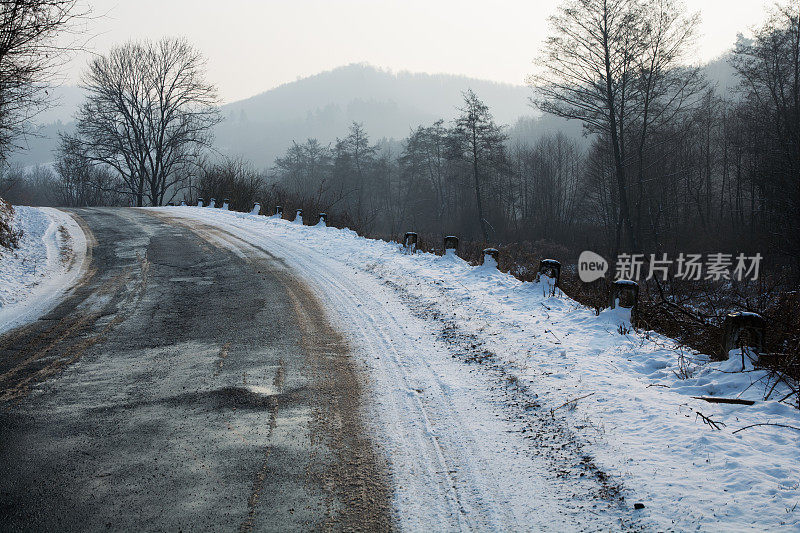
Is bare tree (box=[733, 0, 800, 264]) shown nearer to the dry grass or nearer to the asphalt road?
the asphalt road

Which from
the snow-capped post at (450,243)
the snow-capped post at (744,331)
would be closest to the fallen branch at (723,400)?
the snow-capped post at (744,331)

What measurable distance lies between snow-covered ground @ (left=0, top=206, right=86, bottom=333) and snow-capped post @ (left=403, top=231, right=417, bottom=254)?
709 centimetres

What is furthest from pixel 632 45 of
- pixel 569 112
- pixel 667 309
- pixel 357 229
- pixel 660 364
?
pixel 660 364

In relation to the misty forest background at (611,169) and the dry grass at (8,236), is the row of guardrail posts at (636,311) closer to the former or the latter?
the misty forest background at (611,169)

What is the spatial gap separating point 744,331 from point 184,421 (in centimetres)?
540

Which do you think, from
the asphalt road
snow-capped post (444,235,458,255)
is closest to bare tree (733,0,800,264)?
snow-capped post (444,235,458,255)

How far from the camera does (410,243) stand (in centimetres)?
1228

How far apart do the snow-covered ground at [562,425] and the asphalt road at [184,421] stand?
1.52ft

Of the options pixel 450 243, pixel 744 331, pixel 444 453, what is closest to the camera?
pixel 444 453

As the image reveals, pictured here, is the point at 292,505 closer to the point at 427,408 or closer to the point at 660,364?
the point at 427,408

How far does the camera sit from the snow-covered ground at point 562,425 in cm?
295

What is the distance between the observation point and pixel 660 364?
5133 millimetres

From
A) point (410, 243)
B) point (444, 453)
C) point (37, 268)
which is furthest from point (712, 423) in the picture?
point (37, 268)

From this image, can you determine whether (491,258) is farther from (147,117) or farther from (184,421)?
(147,117)
